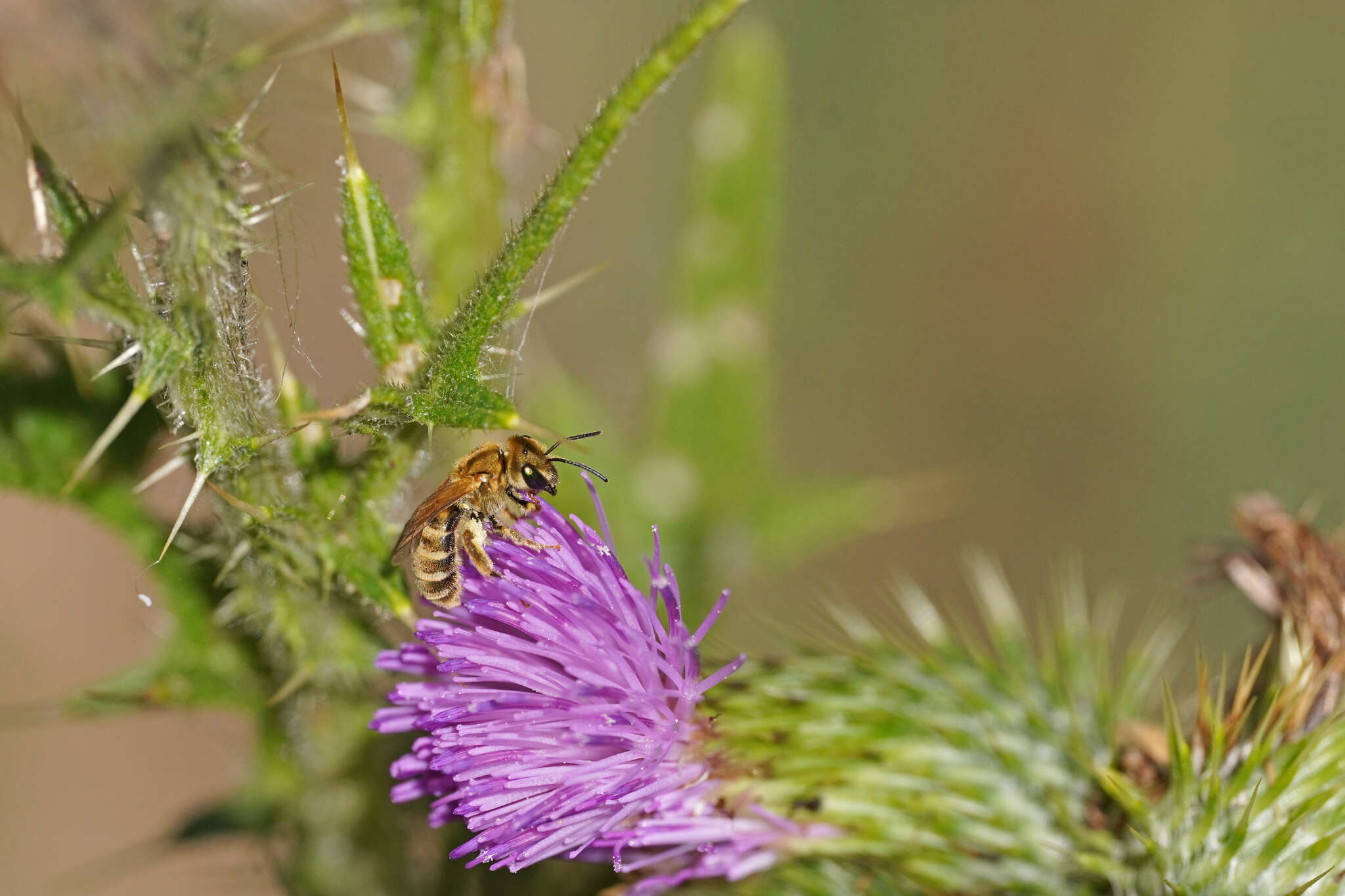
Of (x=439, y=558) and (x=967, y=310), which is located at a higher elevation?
(x=967, y=310)

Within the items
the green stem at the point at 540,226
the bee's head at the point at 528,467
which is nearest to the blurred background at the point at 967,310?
the bee's head at the point at 528,467

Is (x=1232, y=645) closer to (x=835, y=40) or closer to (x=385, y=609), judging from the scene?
(x=835, y=40)

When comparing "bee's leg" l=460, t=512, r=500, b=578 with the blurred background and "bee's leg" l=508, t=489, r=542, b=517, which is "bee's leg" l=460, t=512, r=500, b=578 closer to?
"bee's leg" l=508, t=489, r=542, b=517

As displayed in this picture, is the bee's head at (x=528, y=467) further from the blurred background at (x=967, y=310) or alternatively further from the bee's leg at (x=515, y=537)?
the blurred background at (x=967, y=310)

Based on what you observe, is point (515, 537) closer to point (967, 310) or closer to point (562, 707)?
point (562, 707)

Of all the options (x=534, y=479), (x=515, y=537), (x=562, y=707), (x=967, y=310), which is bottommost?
(x=562, y=707)

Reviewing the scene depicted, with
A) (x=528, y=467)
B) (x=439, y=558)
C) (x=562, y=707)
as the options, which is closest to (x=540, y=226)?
(x=528, y=467)

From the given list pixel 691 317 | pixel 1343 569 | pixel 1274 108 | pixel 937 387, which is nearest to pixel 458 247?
pixel 691 317
